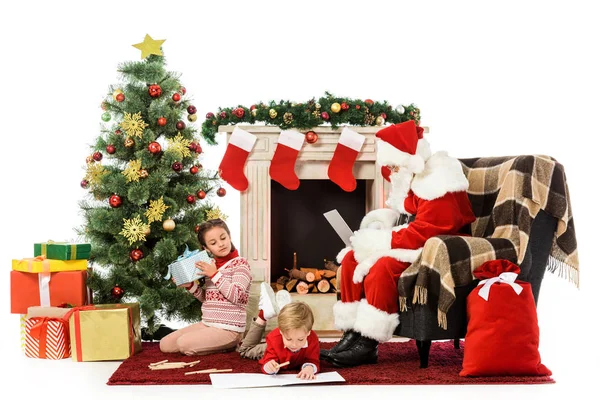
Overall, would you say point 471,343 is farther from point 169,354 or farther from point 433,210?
point 169,354

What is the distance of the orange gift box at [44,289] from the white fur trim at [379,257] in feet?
6.46

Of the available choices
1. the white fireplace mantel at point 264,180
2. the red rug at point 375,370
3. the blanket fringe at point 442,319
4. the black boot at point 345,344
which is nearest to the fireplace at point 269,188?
the white fireplace mantel at point 264,180

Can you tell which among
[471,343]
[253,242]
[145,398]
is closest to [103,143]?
[253,242]

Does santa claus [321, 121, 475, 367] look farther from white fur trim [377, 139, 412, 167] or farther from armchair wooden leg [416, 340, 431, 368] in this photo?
armchair wooden leg [416, 340, 431, 368]

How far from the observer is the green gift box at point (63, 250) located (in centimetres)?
548

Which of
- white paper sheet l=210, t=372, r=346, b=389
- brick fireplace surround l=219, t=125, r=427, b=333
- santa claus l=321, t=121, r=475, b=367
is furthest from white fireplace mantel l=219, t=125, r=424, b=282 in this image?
white paper sheet l=210, t=372, r=346, b=389

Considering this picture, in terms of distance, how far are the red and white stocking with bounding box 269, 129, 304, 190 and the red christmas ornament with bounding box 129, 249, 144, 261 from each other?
113cm

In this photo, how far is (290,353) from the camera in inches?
177

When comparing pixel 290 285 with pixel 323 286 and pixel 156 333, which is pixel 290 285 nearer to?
pixel 323 286

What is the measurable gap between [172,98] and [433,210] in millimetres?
2287

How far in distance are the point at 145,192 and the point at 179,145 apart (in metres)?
0.44

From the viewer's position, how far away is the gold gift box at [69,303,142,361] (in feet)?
16.7

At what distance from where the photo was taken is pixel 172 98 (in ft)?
19.7

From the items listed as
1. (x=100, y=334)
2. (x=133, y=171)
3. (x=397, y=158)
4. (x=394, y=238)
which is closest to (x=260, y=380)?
(x=394, y=238)
